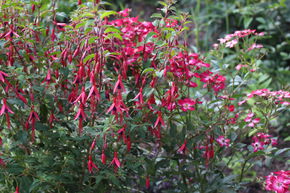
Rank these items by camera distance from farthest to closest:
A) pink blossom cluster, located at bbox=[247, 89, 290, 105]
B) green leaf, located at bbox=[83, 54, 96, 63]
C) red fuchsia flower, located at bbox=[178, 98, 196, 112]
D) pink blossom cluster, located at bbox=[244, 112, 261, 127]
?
pink blossom cluster, located at bbox=[244, 112, 261, 127], pink blossom cluster, located at bbox=[247, 89, 290, 105], red fuchsia flower, located at bbox=[178, 98, 196, 112], green leaf, located at bbox=[83, 54, 96, 63]

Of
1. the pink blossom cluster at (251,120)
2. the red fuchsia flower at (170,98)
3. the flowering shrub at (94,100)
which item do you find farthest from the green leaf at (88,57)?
the pink blossom cluster at (251,120)

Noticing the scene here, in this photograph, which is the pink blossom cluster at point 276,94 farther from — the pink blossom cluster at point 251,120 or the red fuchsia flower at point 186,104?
the red fuchsia flower at point 186,104

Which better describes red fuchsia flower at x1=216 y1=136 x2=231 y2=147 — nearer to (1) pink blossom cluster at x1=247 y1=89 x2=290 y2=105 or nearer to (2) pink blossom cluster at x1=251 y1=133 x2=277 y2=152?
(2) pink blossom cluster at x1=251 y1=133 x2=277 y2=152

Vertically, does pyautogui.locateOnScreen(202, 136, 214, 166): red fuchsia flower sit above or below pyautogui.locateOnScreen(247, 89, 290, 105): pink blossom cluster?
below

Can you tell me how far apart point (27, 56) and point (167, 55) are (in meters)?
0.53

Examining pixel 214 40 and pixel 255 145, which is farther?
pixel 214 40

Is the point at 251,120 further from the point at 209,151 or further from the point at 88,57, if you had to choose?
the point at 88,57

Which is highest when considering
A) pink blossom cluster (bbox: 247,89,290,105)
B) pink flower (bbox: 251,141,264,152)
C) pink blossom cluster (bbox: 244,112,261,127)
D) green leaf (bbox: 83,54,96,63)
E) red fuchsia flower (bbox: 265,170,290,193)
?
green leaf (bbox: 83,54,96,63)

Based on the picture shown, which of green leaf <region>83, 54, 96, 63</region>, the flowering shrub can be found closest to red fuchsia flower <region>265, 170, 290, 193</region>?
the flowering shrub

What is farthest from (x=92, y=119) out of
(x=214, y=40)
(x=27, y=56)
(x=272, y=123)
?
(x=214, y=40)

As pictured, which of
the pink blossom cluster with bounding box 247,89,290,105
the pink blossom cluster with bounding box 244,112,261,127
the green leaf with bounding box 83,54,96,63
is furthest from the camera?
the pink blossom cluster with bounding box 244,112,261,127

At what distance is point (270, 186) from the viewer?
1670 mm

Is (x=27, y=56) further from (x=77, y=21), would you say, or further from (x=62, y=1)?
(x=62, y=1)

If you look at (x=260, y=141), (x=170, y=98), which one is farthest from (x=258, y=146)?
(x=170, y=98)
